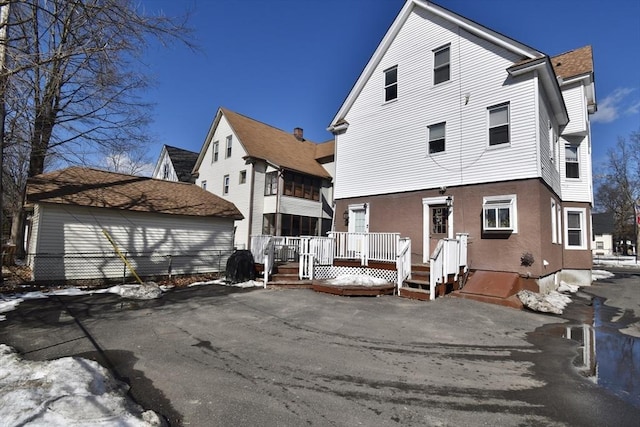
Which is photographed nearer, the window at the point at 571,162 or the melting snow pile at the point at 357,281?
the melting snow pile at the point at 357,281

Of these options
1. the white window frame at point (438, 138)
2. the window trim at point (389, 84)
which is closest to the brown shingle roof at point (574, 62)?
the white window frame at point (438, 138)

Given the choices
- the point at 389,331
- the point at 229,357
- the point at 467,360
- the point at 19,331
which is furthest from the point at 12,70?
the point at 467,360

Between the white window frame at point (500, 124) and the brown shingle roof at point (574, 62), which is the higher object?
the brown shingle roof at point (574, 62)

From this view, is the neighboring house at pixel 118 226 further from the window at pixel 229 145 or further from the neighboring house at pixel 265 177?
the window at pixel 229 145

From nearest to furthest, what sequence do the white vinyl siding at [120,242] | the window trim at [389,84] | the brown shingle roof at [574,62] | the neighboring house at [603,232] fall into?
1. the white vinyl siding at [120,242]
2. the brown shingle roof at [574,62]
3. the window trim at [389,84]
4. the neighboring house at [603,232]

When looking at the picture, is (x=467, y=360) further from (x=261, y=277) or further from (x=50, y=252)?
(x=50, y=252)

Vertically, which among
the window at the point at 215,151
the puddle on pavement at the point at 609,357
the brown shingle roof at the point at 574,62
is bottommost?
the puddle on pavement at the point at 609,357

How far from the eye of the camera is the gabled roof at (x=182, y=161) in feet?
90.8

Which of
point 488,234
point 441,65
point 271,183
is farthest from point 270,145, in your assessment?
point 488,234

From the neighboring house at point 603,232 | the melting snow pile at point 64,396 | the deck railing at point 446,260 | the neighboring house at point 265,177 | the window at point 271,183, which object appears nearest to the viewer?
the melting snow pile at point 64,396

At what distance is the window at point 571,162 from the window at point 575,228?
5.23 ft

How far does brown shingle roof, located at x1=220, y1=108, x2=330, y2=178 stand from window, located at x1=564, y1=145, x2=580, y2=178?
43.0 feet

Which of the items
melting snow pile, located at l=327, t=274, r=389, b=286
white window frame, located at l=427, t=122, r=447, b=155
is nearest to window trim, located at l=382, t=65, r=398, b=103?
white window frame, located at l=427, t=122, r=447, b=155

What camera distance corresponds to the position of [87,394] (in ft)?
11.7
